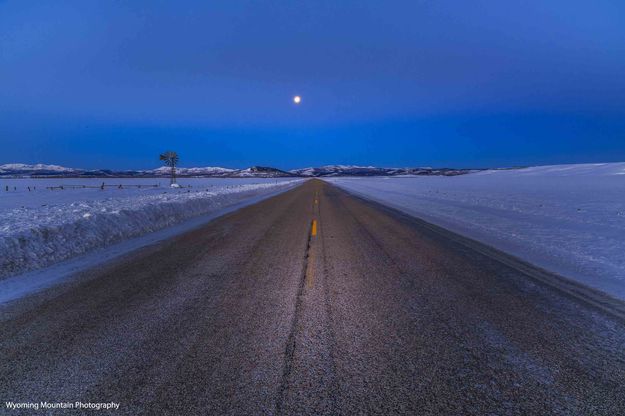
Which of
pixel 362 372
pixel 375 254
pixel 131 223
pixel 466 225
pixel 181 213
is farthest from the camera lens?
pixel 181 213

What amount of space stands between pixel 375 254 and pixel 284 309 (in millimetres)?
3521

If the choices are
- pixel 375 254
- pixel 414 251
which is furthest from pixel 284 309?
pixel 414 251

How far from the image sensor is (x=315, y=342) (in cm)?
328

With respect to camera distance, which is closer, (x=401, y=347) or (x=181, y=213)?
(x=401, y=347)

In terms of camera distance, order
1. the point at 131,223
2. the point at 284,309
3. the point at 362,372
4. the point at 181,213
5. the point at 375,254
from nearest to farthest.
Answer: the point at 362,372 → the point at 284,309 → the point at 375,254 → the point at 131,223 → the point at 181,213

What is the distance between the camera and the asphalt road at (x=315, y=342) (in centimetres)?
247

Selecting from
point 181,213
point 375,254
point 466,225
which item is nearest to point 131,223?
point 181,213

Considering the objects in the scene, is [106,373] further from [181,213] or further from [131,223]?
[181,213]

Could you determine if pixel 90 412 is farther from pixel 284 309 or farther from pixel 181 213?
pixel 181 213

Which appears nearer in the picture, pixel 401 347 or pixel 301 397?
pixel 301 397

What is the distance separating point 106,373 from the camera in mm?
2764

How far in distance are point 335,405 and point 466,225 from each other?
1080cm

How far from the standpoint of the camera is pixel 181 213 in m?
14.3

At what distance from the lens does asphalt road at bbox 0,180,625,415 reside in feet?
8.11
